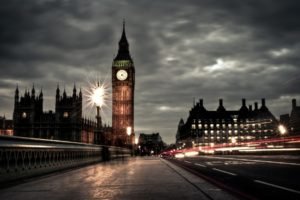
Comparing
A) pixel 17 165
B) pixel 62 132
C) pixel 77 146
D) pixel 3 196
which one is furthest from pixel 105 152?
pixel 62 132

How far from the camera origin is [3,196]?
1045 cm

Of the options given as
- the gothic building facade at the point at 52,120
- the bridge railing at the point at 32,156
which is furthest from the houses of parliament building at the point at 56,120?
the bridge railing at the point at 32,156

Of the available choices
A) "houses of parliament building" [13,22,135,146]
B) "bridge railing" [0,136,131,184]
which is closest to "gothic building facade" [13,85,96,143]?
"houses of parliament building" [13,22,135,146]

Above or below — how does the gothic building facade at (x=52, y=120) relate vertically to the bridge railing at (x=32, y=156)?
above

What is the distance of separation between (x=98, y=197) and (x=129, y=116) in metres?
184

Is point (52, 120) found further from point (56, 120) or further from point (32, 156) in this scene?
point (32, 156)

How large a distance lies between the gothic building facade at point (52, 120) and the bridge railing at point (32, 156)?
5115 inches

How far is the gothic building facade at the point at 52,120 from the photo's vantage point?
156000 mm

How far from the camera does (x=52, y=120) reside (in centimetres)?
15962

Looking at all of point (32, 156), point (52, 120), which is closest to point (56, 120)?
point (52, 120)

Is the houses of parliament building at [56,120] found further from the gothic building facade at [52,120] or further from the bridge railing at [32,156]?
the bridge railing at [32,156]

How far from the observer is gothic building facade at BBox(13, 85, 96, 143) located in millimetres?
156000

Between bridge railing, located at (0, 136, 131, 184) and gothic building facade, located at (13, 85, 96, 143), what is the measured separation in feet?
426

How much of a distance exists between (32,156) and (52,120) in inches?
5771
